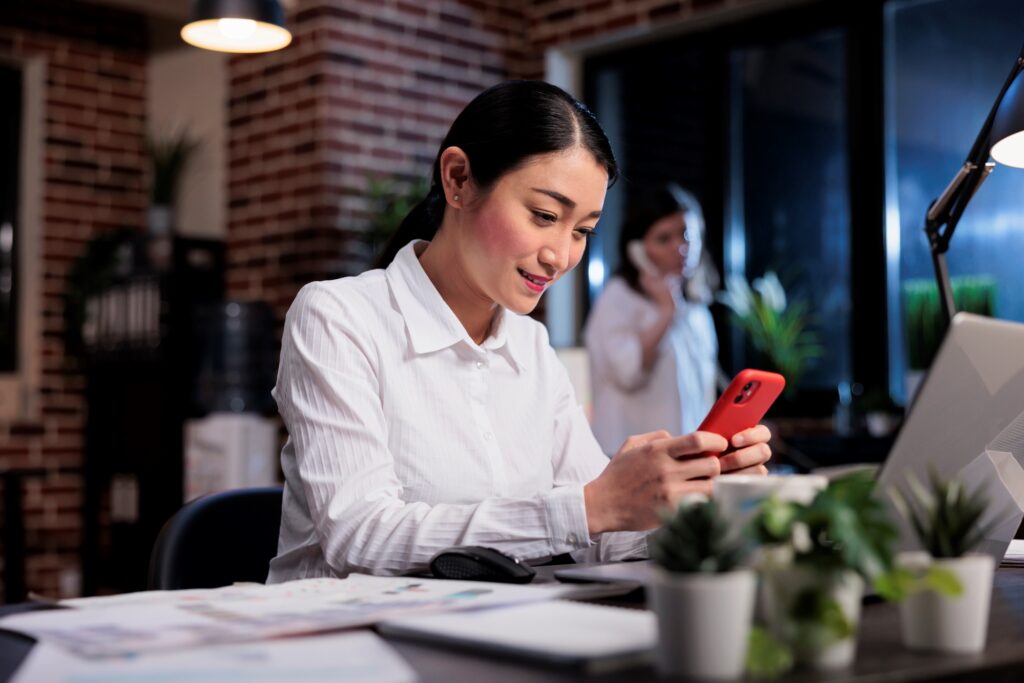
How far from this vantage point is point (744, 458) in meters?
1.30

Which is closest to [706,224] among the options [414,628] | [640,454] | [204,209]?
[204,209]

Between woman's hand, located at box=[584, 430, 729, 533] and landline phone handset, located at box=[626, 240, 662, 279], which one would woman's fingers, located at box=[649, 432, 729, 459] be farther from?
landline phone handset, located at box=[626, 240, 662, 279]

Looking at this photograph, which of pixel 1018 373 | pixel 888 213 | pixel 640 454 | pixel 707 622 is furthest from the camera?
pixel 888 213

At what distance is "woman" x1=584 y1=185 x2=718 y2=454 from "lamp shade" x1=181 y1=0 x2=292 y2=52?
1.40 metres

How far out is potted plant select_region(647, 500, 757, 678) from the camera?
66cm

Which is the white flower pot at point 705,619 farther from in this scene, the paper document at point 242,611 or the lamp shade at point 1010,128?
the lamp shade at point 1010,128

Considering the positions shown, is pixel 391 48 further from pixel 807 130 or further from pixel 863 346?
pixel 863 346

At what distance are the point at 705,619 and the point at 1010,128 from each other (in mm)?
891

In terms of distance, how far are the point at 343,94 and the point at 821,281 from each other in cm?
191

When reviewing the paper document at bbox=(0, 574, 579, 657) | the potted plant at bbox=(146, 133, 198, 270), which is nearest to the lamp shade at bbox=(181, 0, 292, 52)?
the potted plant at bbox=(146, 133, 198, 270)

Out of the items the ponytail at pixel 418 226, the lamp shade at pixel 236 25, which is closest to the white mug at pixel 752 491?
the ponytail at pixel 418 226

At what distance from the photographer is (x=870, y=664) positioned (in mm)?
727

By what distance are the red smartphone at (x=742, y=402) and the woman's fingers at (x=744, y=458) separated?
33mm

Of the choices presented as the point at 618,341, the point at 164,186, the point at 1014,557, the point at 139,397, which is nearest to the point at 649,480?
the point at 1014,557
